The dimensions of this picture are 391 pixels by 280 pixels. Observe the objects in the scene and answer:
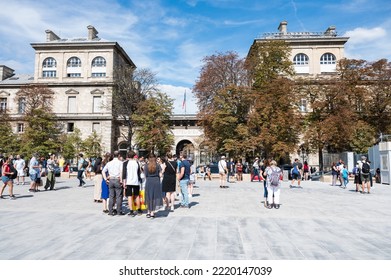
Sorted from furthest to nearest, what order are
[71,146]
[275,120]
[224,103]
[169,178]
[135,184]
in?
[71,146] → [224,103] → [275,120] → [169,178] → [135,184]

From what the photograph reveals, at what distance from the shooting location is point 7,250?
521 cm

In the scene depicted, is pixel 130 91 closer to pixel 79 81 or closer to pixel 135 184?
pixel 79 81

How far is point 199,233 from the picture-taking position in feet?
21.3

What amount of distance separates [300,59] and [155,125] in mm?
27667

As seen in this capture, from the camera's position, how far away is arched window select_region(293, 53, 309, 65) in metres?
46.3

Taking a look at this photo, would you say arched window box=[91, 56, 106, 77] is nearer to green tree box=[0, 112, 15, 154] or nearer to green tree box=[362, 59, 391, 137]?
green tree box=[0, 112, 15, 154]

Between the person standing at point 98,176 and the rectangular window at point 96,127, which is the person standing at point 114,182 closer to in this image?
the person standing at point 98,176

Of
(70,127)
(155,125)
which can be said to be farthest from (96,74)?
(155,125)

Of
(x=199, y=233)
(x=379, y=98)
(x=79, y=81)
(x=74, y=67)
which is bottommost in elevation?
(x=199, y=233)

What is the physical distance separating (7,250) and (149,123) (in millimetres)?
32291

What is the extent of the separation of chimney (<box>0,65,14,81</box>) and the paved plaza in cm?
5517
